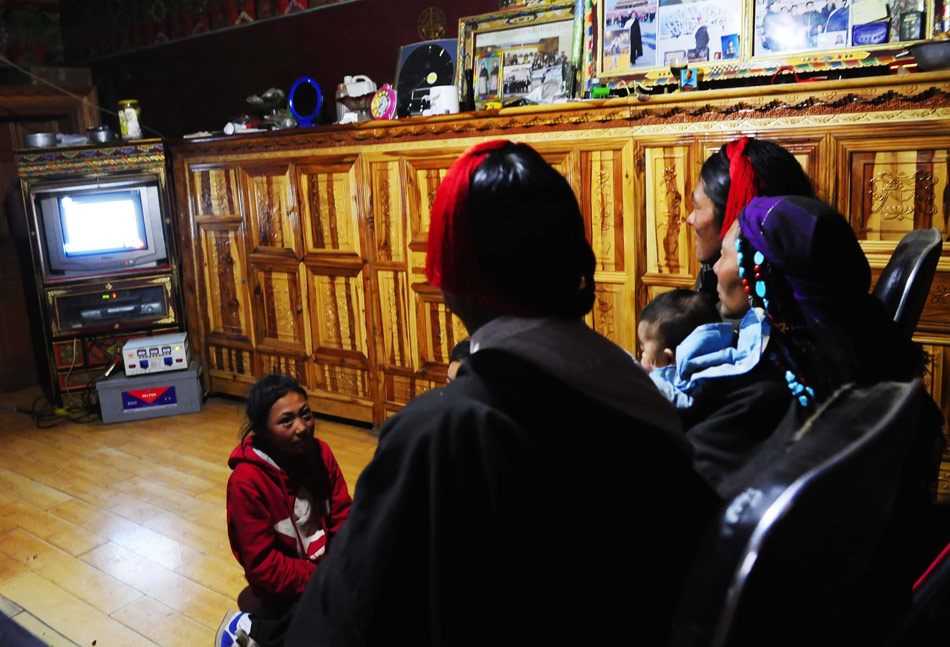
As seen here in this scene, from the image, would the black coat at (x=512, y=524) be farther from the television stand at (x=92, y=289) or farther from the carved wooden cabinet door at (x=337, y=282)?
the television stand at (x=92, y=289)

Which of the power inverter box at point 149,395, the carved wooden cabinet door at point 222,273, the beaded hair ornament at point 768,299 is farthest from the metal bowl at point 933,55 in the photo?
the power inverter box at point 149,395

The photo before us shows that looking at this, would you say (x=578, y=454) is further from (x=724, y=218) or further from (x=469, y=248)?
(x=724, y=218)

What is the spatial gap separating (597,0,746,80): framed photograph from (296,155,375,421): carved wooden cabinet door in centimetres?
145

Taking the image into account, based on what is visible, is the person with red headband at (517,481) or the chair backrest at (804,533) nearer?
the chair backrest at (804,533)

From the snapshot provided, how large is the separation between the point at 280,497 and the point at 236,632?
414 mm

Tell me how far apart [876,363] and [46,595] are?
2833mm

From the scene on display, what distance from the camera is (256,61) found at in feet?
16.9

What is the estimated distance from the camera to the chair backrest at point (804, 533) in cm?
68

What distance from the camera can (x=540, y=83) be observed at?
3785 millimetres

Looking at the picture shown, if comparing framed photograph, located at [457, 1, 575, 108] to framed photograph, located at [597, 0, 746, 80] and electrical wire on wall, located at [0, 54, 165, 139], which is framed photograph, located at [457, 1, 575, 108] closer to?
framed photograph, located at [597, 0, 746, 80]

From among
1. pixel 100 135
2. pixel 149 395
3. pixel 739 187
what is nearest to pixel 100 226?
pixel 100 135

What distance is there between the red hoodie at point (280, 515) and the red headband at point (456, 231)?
143 centimetres

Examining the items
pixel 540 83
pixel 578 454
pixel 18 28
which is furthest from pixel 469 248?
pixel 18 28

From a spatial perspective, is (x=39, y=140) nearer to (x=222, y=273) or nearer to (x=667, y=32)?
(x=222, y=273)
